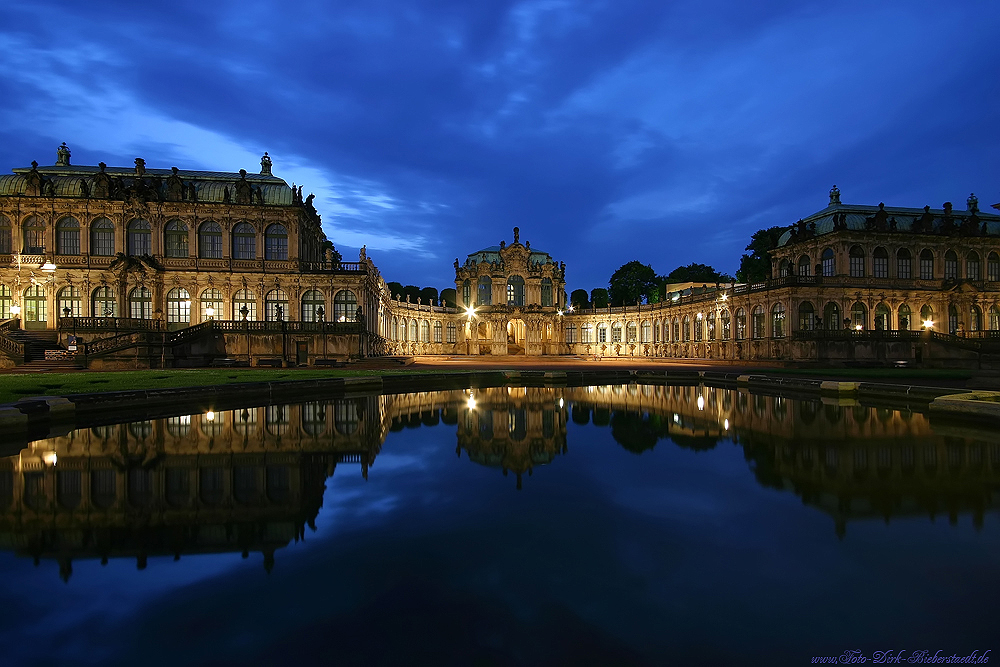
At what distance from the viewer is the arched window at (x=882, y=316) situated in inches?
2042

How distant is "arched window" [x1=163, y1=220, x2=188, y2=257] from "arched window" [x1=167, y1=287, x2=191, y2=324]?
350 centimetres

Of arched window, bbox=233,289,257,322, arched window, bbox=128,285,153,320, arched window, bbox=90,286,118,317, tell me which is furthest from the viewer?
arched window, bbox=233,289,257,322

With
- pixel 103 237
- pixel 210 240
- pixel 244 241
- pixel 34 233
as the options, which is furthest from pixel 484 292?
pixel 34 233

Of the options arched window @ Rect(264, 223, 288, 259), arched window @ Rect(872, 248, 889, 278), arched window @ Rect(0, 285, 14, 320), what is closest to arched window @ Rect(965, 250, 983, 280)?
arched window @ Rect(872, 248, 889, 278)

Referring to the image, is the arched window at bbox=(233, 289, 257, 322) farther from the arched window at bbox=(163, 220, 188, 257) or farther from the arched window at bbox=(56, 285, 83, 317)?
the arched window at bbox=(56, 285, 83, 317)

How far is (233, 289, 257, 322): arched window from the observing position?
4544 centimetres

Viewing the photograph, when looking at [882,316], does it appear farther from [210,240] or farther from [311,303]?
[210,240]

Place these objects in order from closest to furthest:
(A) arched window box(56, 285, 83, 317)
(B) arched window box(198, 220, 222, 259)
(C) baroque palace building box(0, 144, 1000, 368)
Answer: (C) baroque palace building box(0, 144, 1000, 368) → (A) arched window box(56, 285, 83, 317) → (B) arched window box(198, 220, 222, 259)

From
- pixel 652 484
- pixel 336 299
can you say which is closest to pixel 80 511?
pixel 652 484

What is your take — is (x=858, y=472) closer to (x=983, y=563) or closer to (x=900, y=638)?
(x=983, y=563)

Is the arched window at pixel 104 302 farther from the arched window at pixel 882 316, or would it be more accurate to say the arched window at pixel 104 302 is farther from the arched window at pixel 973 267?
the arched window at pixel 973 267

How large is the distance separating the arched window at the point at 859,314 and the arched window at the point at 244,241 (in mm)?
61776

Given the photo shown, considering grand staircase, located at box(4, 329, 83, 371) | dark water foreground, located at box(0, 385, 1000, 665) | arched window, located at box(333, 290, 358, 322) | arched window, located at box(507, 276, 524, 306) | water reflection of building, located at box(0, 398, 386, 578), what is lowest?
dark water foreground, located at box(0, 385, 1000, 665)

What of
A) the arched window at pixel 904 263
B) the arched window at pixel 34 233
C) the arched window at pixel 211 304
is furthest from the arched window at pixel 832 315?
the arched window at pixel 34 233
